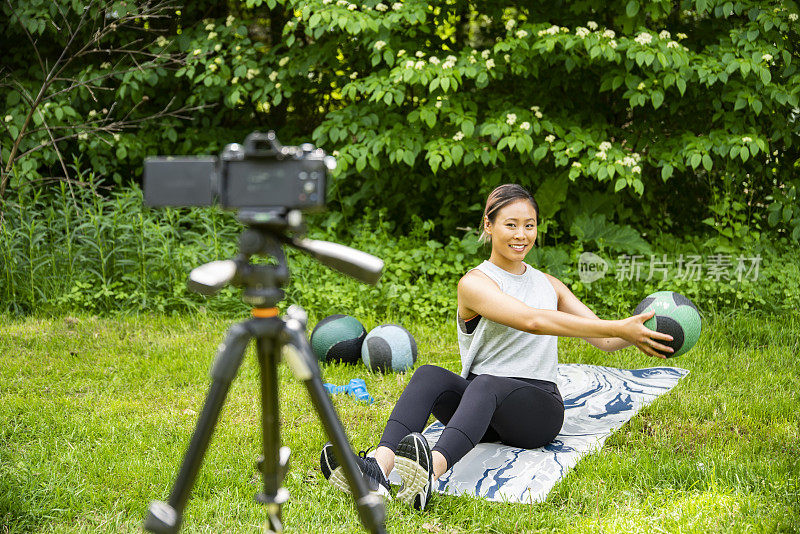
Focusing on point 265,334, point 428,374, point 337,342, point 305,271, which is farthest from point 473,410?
point 305,271

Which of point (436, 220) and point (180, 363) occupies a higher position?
point (436, 220)

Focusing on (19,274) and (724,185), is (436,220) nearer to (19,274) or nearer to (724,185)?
(724,185)

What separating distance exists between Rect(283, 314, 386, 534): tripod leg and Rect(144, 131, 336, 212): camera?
0.28 meters

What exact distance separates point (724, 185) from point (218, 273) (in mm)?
5549

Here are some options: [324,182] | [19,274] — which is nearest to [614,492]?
[324,182]

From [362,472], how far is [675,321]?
1.38m

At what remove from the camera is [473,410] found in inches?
114

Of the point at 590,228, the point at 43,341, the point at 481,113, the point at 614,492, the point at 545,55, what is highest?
the point at 545,55

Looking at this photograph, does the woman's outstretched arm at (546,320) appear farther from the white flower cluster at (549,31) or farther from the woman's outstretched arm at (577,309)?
the white flower cluster at (549,31)

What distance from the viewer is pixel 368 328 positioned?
17.0 feet

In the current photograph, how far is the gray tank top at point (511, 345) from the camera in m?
3.22

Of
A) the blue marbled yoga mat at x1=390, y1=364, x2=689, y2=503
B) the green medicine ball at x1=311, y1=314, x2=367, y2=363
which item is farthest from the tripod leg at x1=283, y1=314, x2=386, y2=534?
the green medicine ball at x1=311, y1=314, x2=367, y2=363

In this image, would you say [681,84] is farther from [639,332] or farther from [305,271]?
[305,271]

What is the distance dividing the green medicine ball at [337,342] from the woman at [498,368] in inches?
48.8
